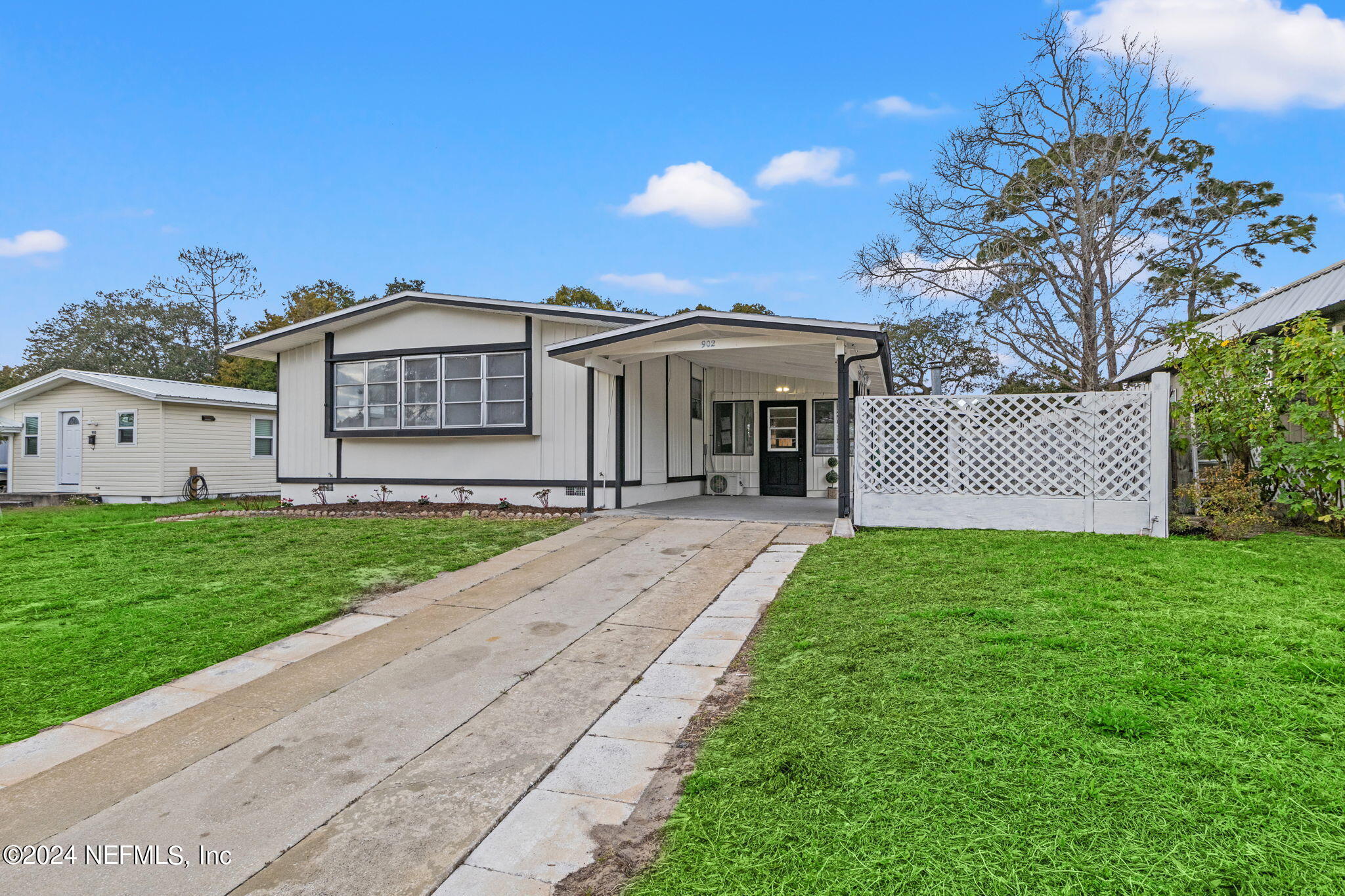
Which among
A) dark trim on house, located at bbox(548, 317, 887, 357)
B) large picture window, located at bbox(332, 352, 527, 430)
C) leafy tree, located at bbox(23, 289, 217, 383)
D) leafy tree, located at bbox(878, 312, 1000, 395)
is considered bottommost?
large picture window, located at bbox(332, 352, 527, 430)

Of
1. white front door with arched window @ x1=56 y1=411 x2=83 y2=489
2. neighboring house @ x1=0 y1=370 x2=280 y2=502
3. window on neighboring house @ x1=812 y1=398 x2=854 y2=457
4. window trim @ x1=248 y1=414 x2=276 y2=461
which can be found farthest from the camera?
window trim @ x1=248 y1=414 x2=276 y2=461

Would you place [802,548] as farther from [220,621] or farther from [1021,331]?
[1021,331]

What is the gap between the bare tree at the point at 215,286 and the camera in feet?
109

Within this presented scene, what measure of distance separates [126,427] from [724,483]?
45.3 feet

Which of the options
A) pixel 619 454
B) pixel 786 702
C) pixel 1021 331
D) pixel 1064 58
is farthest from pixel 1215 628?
pixel 1064 58

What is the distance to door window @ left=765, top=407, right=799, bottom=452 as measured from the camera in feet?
42.2

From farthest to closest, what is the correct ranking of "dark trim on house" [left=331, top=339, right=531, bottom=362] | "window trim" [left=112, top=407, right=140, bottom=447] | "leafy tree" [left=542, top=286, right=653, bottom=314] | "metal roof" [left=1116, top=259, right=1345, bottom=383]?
"leafy tree" [left=542, top=286, right=653, bottom=314] → "window trim" [left=112, top=407, right=140, bottom=447] → "dark trim on house" [left=331, top=339, right=531, bottom=362] → "metal roof" [left=1116, top=259, right=1345, bottom=383]

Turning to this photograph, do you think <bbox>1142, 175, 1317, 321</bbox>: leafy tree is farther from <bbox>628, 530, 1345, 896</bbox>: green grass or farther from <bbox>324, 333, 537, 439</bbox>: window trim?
<bbox>628, 530, 1345, 896</bbox>: green grass

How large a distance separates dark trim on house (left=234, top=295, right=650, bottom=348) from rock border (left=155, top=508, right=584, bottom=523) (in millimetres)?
2827

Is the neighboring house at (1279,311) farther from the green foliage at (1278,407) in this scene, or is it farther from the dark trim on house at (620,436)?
the dark trim on house at (620,436)

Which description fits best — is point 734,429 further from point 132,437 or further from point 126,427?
point 126,427

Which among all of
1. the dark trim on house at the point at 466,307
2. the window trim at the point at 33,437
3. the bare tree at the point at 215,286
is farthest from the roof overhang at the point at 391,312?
the bare tree at the point at 215,286

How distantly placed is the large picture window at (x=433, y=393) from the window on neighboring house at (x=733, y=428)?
4278 millimetres

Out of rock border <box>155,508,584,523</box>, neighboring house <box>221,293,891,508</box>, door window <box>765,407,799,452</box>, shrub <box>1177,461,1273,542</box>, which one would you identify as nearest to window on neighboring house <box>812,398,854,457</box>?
neighboring house <box>221,293,891,508</box>
